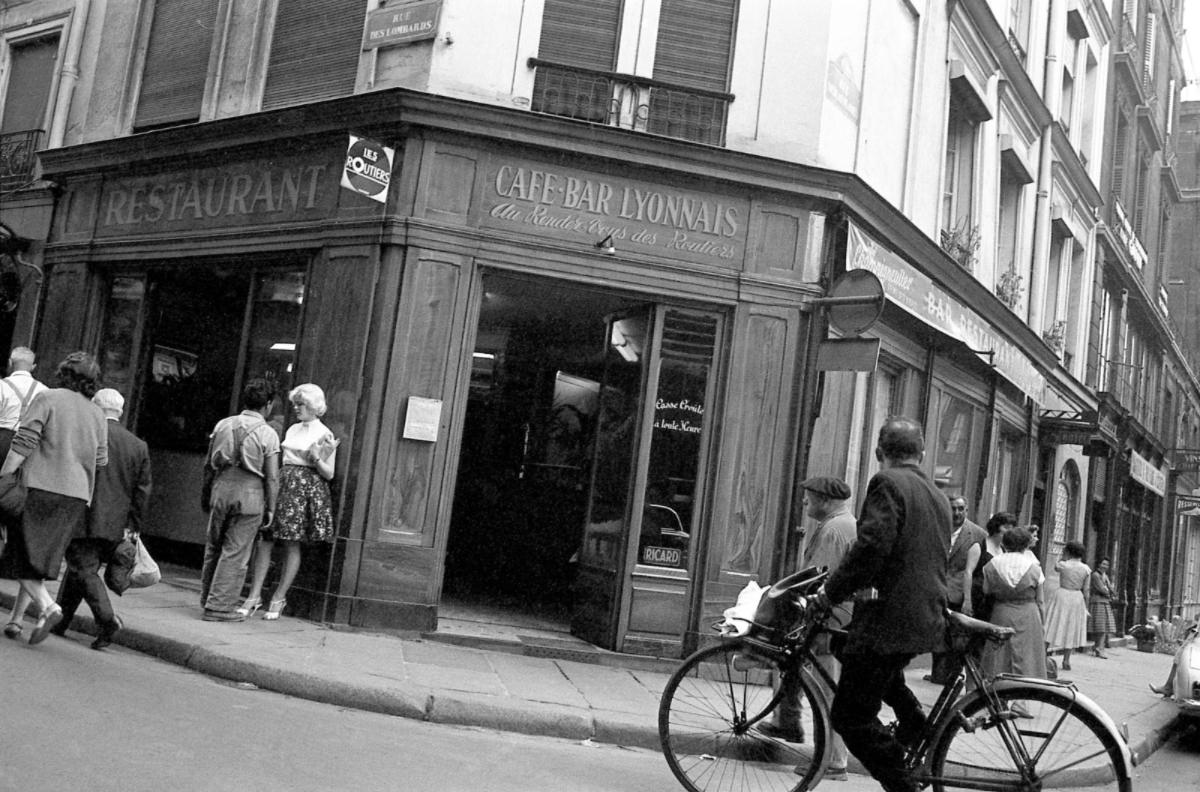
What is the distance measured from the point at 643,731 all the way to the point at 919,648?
7.57ft

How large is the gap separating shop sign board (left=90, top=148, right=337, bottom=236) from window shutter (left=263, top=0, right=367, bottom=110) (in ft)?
2.45

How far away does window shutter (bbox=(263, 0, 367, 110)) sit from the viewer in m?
10.1

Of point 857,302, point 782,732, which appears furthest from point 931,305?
point 782,732

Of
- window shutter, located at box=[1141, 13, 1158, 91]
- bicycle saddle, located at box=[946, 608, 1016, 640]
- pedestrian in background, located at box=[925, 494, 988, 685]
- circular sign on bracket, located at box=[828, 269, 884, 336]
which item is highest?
window shutter, located at box=[1141, 13, 1158, 91]

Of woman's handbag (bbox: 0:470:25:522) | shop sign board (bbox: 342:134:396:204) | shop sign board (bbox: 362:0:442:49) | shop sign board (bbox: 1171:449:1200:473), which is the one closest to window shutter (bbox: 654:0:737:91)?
shop sign board (bbox: 362:0:442:49)

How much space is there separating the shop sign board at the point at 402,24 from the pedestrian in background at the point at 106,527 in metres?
4.05

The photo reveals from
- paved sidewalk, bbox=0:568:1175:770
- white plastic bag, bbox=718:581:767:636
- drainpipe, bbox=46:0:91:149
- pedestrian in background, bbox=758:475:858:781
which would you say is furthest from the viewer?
drainpipe, bbox=46:0:91:149

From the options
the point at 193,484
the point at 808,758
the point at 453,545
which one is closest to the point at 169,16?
the point at 193,484

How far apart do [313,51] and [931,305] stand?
21.8ft

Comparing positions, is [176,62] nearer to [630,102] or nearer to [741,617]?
[630,102]

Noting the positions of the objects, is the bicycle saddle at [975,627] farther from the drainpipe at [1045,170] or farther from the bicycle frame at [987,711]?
the drainpipe at [1045,170]

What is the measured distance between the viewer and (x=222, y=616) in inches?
324

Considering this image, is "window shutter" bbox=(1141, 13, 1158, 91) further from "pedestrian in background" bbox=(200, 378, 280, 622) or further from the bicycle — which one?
the bicycle

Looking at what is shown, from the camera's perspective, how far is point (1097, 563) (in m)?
22.1
